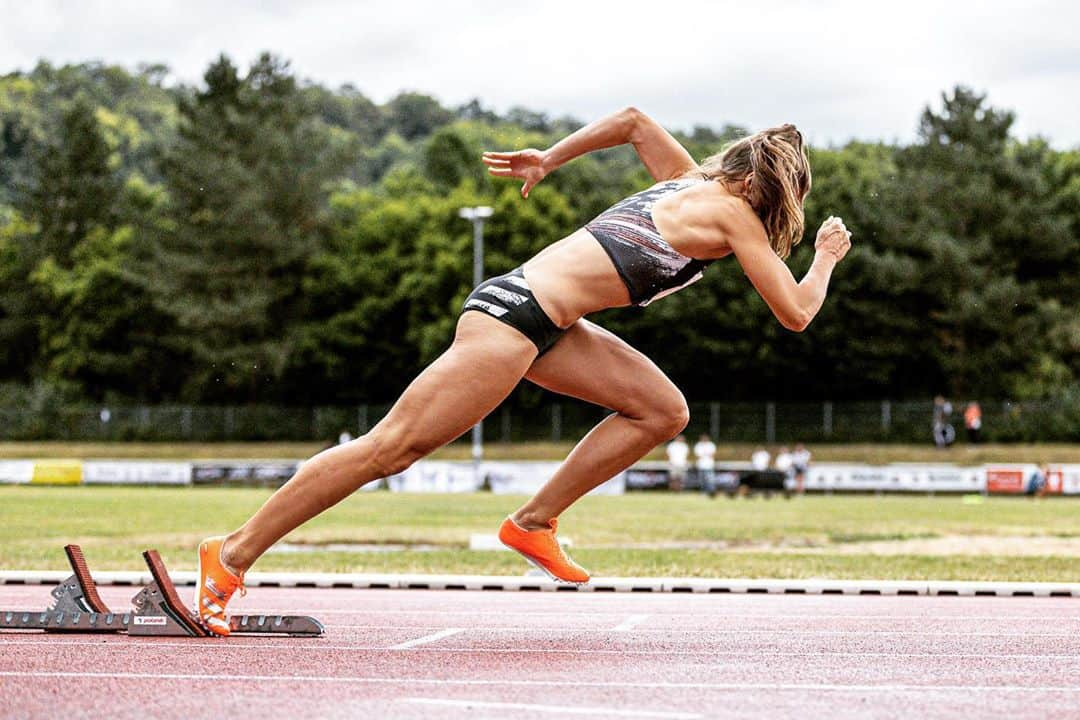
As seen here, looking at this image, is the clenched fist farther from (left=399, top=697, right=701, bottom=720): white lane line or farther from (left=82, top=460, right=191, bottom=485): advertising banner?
(left=82, top=460, right=191, bottom=485): advertising banner

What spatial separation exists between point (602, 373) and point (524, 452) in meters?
50.6

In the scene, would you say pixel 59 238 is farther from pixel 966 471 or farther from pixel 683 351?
pixel 966 471

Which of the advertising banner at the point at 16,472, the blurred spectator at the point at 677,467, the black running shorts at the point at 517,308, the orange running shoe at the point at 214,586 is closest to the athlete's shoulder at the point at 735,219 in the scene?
the black running shorts at the point at 517,308

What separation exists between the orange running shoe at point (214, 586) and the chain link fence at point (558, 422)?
48867 mm

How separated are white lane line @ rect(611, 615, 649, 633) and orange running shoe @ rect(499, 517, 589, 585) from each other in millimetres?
767

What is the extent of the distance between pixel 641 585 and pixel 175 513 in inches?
789

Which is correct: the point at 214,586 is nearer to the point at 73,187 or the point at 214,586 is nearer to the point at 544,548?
the point at 544,548

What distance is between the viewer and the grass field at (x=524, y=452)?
169 ft

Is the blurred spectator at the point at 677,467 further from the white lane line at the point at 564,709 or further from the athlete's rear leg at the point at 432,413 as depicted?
the white lane line at the point at 564,709

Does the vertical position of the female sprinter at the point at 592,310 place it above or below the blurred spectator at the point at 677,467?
above

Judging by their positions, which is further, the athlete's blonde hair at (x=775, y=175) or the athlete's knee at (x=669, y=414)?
the athlete's knee at (x=669, y=414)

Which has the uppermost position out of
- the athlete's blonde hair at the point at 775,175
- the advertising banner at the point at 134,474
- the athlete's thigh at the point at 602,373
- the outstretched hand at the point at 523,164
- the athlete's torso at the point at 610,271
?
the outstretched hand at the point at 523,164

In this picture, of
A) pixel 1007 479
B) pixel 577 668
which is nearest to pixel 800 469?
pixel 1007 479

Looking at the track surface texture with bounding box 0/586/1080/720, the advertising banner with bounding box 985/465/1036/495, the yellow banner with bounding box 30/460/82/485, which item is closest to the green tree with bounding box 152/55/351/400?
the yellow banner with bounding box 30/460/82/485
